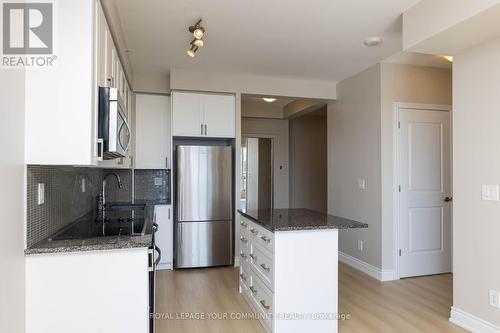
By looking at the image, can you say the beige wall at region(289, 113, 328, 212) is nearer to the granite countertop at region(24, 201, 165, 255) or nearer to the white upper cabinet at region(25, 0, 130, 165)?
the granite countertop at region(24, 201, 165, 255)

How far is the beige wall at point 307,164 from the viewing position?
688cm

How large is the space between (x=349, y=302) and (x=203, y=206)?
6.74 feet

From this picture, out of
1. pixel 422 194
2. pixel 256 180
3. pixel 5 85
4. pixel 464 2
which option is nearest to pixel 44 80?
pixel 5 85

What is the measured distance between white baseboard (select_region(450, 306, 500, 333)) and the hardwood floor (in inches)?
2.6

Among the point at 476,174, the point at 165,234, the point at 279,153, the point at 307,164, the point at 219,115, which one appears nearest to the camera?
the point at 476,174

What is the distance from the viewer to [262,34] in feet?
10.3

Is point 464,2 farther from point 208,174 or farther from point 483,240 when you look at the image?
point 208,174

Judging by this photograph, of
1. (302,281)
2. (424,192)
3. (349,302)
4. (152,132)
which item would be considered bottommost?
(349,302)

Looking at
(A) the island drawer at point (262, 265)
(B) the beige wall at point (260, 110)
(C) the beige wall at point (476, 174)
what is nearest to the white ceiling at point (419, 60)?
(C) the beige wall at point (476, 174)

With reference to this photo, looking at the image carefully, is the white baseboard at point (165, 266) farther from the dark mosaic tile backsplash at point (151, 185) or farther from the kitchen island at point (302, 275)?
the kitchen island at point (302, 275)

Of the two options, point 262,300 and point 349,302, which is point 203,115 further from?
point 349,302

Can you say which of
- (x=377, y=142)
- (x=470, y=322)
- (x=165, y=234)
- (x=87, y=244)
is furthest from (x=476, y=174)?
(x=165, y=234)

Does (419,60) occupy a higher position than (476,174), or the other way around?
(419,60)

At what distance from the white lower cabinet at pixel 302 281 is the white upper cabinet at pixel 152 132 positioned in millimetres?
2504
